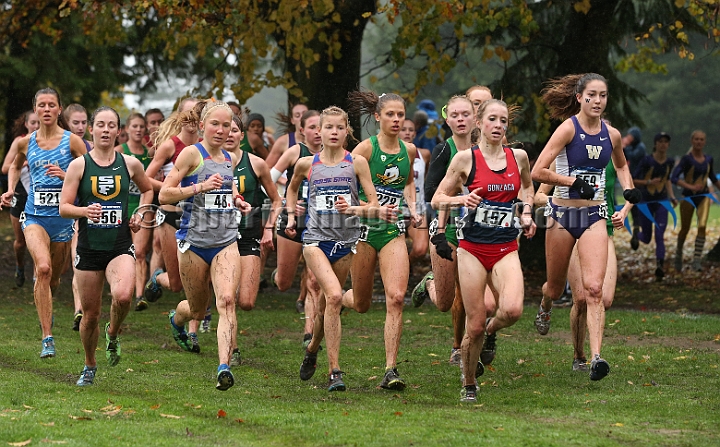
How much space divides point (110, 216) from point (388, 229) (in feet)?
6.77

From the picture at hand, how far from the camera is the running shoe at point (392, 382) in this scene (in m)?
8.12

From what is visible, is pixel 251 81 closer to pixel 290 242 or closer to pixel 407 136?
pixel 407 136

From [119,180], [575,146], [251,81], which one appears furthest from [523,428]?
[251,81]

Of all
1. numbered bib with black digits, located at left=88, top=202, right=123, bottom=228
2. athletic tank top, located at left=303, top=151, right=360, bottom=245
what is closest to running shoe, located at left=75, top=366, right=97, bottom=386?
numbered bib with black digits, located at left=88, top=202, right=123, bottom=228

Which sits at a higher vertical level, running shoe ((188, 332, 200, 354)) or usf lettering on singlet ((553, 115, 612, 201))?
usf lettering on singlet ((553, 115, 612, 201))

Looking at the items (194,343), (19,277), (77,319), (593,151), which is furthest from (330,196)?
(19,277)

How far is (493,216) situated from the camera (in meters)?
7.81

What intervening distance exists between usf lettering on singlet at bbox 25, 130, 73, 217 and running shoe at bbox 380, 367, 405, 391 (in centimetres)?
359

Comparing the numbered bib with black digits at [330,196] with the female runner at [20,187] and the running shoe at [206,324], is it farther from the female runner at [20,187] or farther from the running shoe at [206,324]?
the female runner at [20,187]

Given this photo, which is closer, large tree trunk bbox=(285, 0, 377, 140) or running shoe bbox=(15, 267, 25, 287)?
running shoe bbox=(15, 267, 25, 287)

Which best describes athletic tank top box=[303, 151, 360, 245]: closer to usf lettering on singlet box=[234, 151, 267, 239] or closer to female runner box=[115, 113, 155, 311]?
usf lettering on singlet box=[234, 151, 267, 239]

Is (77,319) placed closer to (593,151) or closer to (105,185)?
(105,185)

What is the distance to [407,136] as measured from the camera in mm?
12531

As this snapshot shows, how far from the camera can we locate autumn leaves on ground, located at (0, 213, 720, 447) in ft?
21.5
